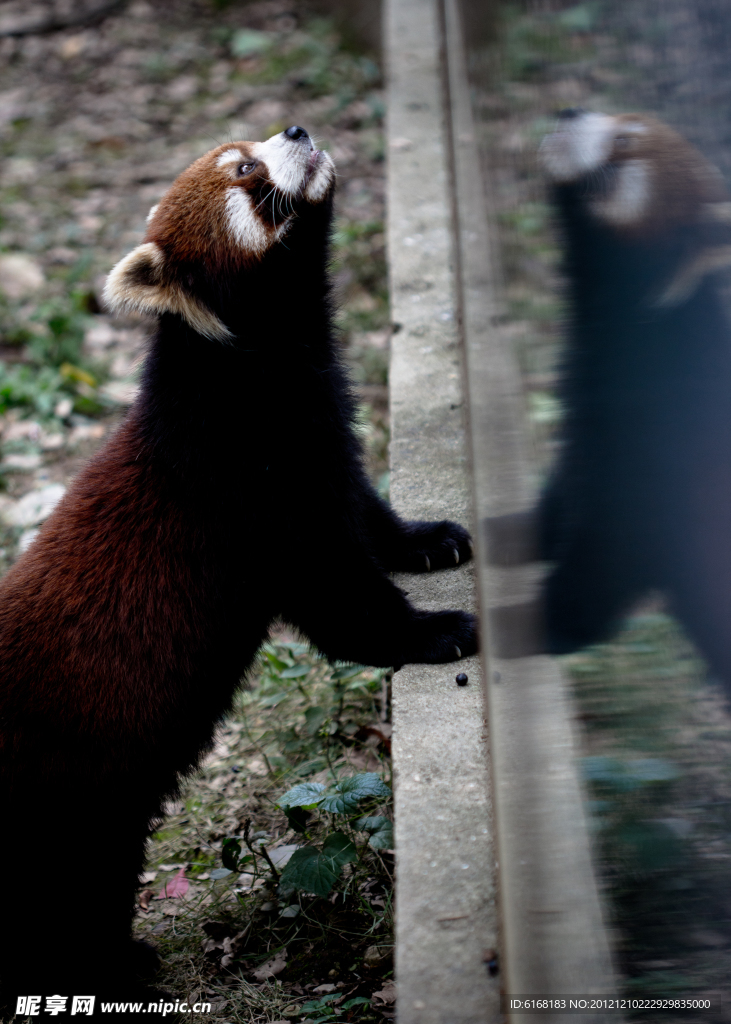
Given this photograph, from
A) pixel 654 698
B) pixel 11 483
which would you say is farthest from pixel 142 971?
pixel 11 483

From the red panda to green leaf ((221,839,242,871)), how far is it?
28cm

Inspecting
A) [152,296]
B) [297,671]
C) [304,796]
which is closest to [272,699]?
[297,671]

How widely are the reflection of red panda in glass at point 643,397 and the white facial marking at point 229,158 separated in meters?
0.89

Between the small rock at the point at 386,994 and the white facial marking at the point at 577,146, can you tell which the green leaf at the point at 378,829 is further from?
the white facial marking at the point at 577,146

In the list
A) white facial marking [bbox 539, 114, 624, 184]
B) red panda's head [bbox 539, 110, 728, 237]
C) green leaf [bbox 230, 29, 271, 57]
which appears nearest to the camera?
red panda's head [bbox 539, 110, 728, 237]

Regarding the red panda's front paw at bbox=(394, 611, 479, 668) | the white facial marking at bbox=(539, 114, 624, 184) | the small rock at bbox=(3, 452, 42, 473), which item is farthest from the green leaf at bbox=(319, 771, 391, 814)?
the small rock at bbox=(3, 452, 42, 473)

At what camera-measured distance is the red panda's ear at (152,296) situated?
2154 millimetres

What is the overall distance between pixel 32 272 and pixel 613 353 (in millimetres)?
4489

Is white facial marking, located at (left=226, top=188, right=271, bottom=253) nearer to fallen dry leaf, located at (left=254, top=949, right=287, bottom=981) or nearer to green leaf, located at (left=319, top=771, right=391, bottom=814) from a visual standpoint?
green leaf, located at (left=319, top=771, right=391, bottom=814)

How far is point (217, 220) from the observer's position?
229cm

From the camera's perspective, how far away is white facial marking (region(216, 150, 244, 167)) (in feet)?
7.88

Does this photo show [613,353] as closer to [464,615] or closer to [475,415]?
[464,615]

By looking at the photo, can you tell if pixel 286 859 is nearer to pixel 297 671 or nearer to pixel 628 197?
pixel 297 671

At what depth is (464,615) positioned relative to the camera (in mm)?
2383
